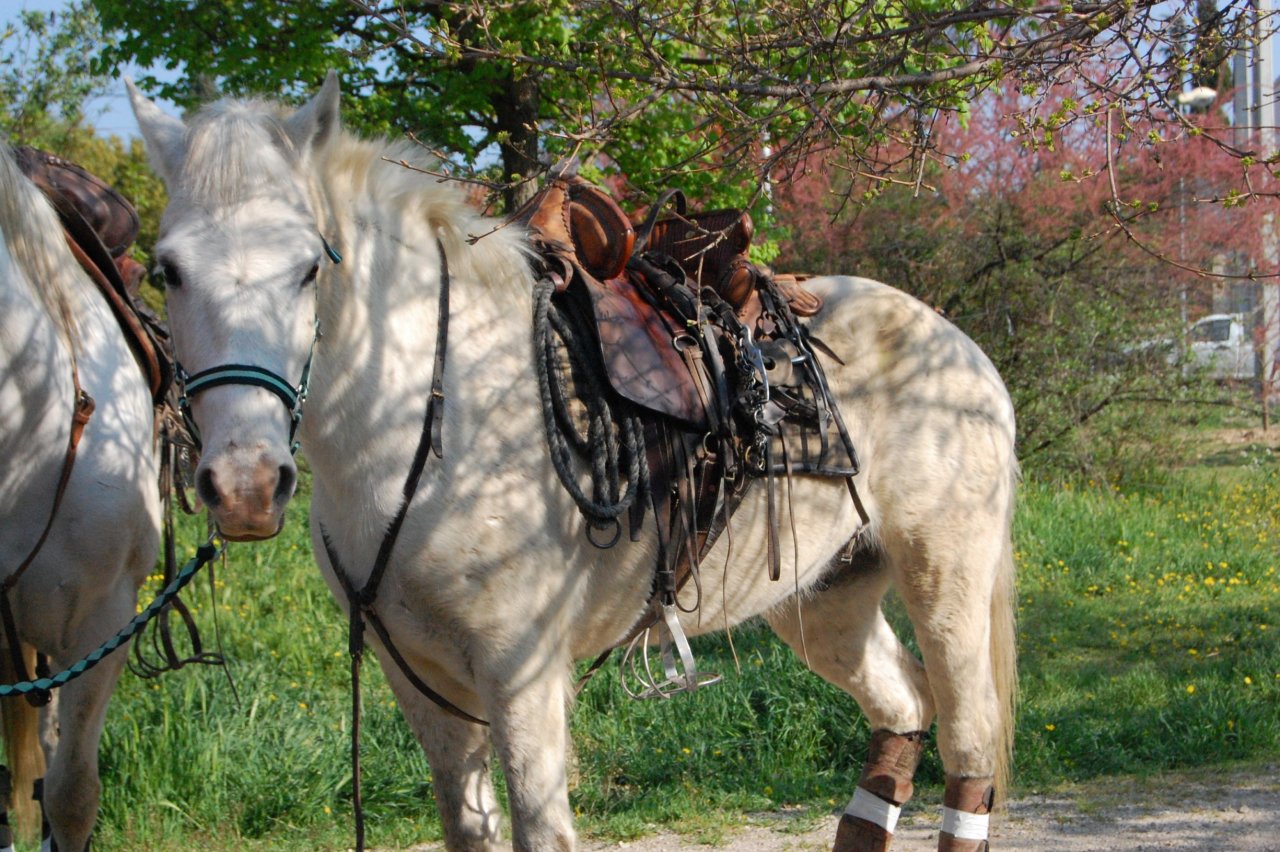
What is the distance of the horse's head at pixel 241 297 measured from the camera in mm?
2201

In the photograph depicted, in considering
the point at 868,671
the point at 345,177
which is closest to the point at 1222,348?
the point at 868,671

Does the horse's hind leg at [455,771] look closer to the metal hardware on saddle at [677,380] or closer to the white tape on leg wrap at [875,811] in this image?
the metal hardware on saddle at [677,380]

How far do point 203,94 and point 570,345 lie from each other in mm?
1148

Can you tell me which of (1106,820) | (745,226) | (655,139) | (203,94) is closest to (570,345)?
(745,226)

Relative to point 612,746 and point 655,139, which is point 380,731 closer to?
point 612,746

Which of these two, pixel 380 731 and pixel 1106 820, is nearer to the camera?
pixel 1106 820

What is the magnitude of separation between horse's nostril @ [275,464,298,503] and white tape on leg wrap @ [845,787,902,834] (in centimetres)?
233

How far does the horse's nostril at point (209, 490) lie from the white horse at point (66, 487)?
1.28 m

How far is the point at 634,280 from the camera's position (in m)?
3.44

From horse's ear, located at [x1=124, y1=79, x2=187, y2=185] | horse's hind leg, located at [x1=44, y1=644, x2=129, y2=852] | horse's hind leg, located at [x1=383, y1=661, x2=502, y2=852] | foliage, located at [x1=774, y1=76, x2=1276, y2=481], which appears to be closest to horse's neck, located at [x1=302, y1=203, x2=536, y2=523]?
horse's ear, located at [x1=124, y1=79, x2=187, y2=185]

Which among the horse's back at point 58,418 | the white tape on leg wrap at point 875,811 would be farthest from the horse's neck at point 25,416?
the white tape on leg wrap at point 875,811

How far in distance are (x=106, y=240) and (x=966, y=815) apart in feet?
10.9

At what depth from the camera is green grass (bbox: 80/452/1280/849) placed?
14.7ft

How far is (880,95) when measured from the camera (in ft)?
10.1
